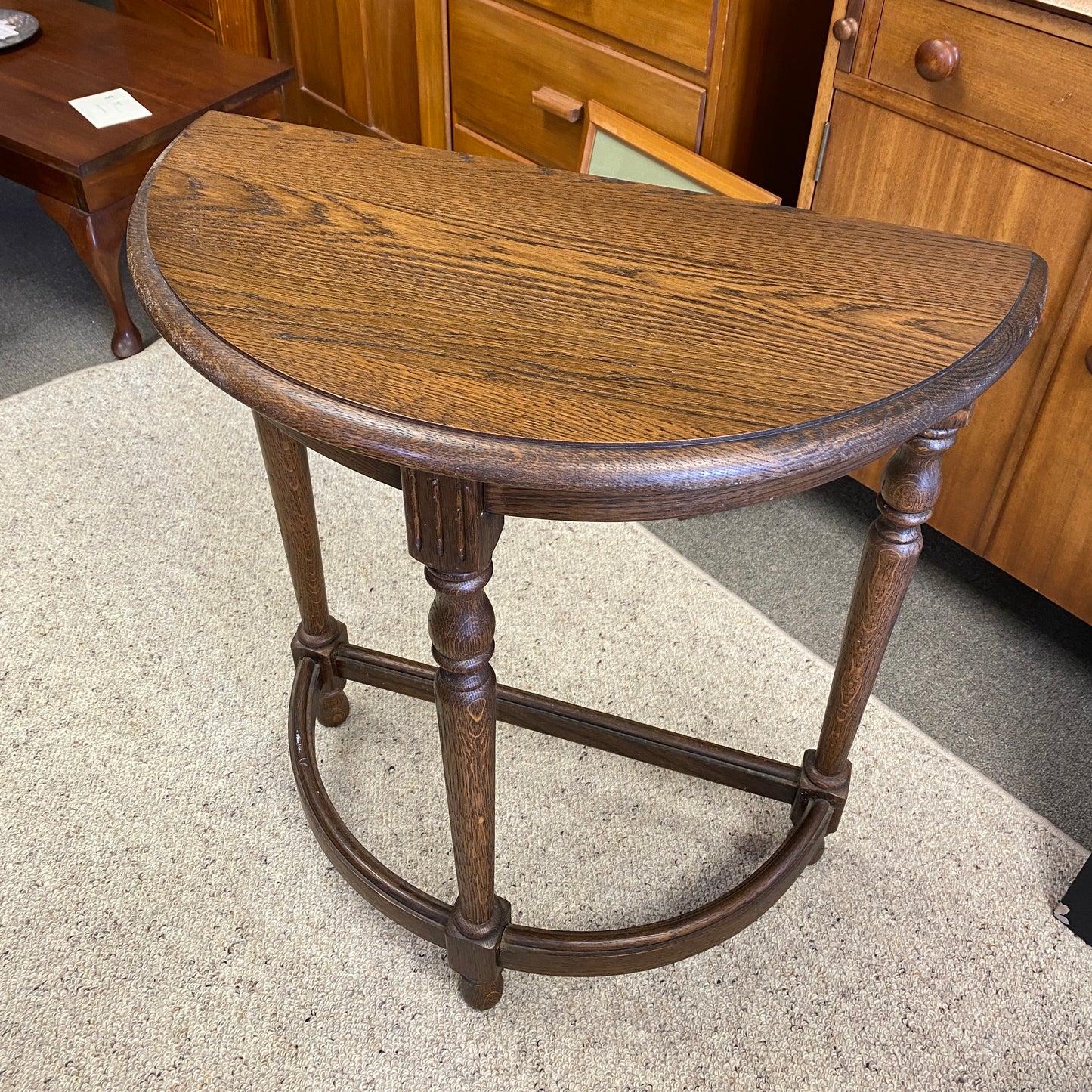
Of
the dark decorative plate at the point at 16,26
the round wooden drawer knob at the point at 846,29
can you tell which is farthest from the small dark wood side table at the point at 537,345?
the dark decorative plate at the point at 16,26

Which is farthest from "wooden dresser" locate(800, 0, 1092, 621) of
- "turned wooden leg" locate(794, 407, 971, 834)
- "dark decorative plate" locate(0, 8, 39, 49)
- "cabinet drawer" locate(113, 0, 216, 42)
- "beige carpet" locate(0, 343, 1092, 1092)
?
"cabinet drawer" locate(113, 0, 216, 42)

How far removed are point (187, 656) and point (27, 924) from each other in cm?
44

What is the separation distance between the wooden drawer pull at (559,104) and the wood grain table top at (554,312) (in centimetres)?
101

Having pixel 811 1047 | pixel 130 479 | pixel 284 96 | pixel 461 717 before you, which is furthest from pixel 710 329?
pixel 284 96

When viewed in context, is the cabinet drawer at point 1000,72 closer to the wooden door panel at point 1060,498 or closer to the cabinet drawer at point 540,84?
the wooden door panel at point 1060,498

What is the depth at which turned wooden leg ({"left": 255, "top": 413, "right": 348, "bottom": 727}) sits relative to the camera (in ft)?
3.77

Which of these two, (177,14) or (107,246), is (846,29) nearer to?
(107,246)

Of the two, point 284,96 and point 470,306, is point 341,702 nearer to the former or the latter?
point 470,306

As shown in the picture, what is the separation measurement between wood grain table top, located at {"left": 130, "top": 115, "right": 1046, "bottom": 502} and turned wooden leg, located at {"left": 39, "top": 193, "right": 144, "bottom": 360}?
130 cm

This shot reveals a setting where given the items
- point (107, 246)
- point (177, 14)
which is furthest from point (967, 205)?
point (177, 14)

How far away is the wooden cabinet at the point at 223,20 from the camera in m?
2.96

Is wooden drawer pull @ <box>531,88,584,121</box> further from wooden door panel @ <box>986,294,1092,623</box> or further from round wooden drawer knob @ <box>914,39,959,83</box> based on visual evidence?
wooden door panel @ <box>986,294,1092,623</box>

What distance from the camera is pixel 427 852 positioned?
1324mm

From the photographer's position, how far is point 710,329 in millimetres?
741
